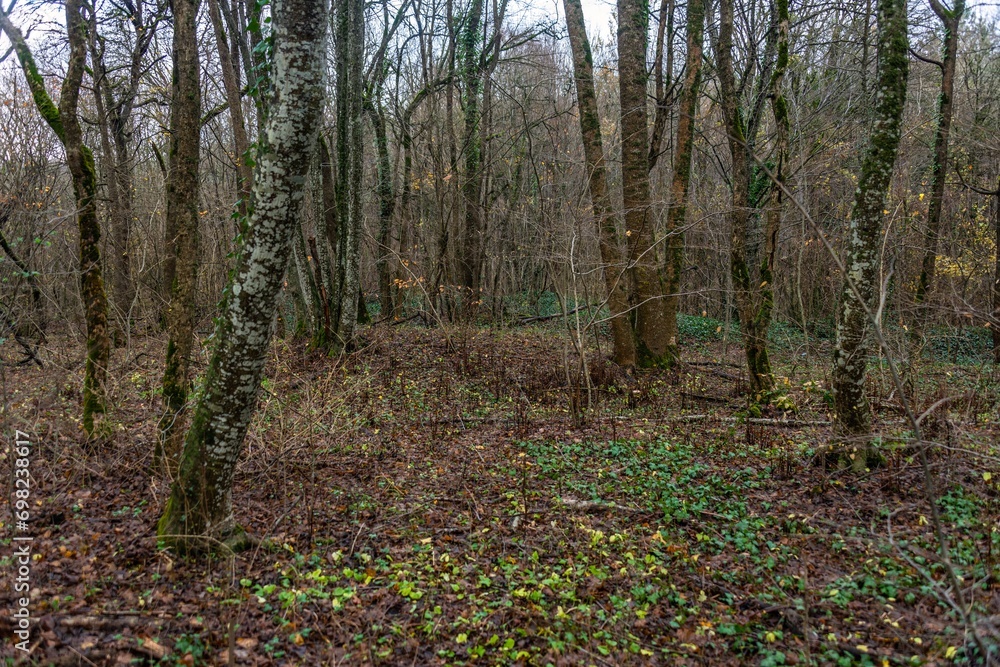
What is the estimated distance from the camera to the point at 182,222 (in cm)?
507

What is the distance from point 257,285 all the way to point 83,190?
3.36 metres

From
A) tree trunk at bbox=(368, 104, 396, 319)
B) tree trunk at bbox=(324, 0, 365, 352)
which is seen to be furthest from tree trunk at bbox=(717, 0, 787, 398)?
tree trunk at bbox=(368, 104, 396, 319)

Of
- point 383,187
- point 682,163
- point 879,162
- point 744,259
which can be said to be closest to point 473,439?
point 744,259

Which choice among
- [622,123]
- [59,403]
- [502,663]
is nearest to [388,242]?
[622,123]

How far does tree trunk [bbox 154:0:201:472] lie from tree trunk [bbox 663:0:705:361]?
6832mm

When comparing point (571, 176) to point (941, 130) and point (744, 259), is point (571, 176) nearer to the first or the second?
point (941, 130)

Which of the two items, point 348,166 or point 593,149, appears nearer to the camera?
point 593,149

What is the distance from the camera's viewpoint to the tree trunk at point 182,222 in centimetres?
502

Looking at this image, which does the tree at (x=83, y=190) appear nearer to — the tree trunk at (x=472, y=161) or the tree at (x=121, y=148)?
the tree at (x=121, y=148)

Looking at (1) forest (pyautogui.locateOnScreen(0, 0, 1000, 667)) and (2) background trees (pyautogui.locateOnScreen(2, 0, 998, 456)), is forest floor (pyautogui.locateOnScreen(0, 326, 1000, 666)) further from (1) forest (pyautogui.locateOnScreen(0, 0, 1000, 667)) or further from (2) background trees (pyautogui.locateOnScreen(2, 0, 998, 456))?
(2) background trees (pyautogui.locateOnScreen(2, 0, 998, 456))

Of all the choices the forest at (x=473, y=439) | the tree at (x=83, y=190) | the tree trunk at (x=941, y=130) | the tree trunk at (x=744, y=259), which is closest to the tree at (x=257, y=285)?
the forest at (x=473, y=439)

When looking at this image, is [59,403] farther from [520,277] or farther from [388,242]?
[520,277]

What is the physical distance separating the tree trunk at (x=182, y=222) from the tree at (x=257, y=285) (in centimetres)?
104

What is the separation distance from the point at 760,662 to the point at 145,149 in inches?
769
